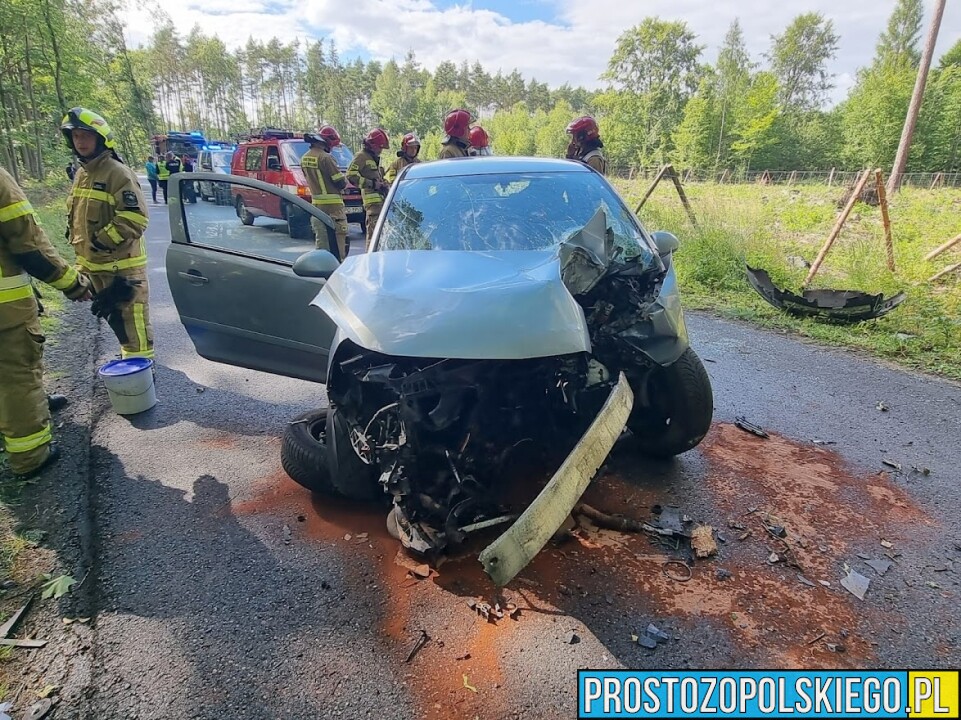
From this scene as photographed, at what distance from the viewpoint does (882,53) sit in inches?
1922

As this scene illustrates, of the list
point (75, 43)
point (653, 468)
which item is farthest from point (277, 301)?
point (75, 43)

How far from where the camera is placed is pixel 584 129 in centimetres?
638

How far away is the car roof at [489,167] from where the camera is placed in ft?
11.6

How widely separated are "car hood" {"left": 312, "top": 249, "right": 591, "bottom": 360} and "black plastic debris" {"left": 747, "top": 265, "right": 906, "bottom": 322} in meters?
4.89

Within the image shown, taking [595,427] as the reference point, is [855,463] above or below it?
below

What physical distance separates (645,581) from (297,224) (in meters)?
3.05

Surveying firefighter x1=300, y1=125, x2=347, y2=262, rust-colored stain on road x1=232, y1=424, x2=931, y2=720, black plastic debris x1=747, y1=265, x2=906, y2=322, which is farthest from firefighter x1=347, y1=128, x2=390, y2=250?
rust-colored stain on road x1=232, y1=424, x2=931, y2=720

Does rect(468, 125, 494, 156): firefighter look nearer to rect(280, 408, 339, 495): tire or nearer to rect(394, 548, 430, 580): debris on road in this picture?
rect(280, 408, 339, 495): tire

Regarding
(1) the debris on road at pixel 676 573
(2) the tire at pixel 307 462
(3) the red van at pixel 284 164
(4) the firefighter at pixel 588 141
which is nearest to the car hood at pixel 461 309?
(2) the tire at pixel 307 462

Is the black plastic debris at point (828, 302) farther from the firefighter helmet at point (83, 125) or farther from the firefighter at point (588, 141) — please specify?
the firefighter helmet at point (83, 125)

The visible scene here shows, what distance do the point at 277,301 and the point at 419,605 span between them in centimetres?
214

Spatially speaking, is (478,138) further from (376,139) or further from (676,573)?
(676,573)

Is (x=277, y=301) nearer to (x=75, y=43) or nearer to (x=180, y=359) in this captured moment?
(x=180, y=359)

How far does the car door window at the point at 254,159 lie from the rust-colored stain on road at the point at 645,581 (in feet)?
34.7
